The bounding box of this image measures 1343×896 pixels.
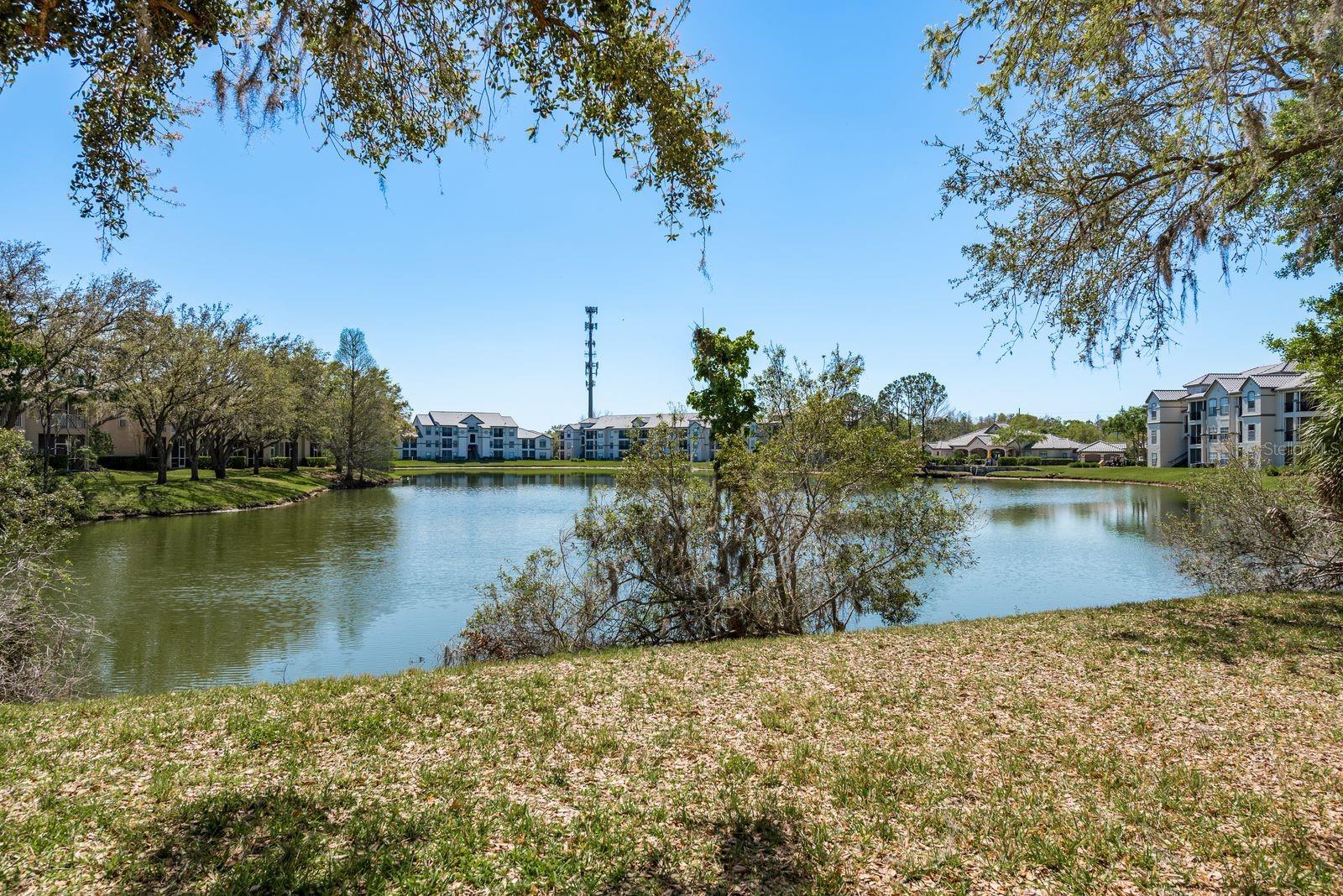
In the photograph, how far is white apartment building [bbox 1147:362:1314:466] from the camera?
2005 inches

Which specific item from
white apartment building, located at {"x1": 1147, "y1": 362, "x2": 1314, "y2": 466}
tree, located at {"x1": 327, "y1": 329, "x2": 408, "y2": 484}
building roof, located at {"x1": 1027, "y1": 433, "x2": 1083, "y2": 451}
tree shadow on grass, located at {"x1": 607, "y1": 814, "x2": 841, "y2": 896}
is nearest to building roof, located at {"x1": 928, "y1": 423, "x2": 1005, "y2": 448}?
building roof, located at {"x1": 1027, "y1": 433, "x2": 1083, "y2": 451}

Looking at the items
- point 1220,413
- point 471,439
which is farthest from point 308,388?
point 1220,413

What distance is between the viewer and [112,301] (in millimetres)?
28234

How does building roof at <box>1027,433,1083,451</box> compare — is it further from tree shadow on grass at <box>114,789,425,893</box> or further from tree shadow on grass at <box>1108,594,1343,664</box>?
tree shadow on grass at <box>114,789,425,893</box>

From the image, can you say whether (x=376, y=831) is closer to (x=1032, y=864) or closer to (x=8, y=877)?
(x=8, y=877)

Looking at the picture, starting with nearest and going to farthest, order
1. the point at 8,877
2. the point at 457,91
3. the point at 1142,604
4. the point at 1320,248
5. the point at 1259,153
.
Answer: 1. the point at 8,877
2. the point at 457,91
3. the point at 1259,153
4. the point at 1320,248
5. the point at 1142,604

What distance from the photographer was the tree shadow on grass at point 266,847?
11.6ft

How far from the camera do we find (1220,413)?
193 ft

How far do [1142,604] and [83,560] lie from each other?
25.9 meters

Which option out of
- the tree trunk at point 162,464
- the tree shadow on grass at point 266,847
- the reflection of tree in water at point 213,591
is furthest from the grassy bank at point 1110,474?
the tree trunk at point 162,464

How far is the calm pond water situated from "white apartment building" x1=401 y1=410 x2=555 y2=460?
230ft

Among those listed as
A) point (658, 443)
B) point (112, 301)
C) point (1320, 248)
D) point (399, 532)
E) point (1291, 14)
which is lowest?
point (399, 532)

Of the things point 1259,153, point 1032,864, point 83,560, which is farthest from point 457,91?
point 83,560

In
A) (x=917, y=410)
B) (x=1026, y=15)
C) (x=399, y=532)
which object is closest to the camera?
(x=1026, y=15)
